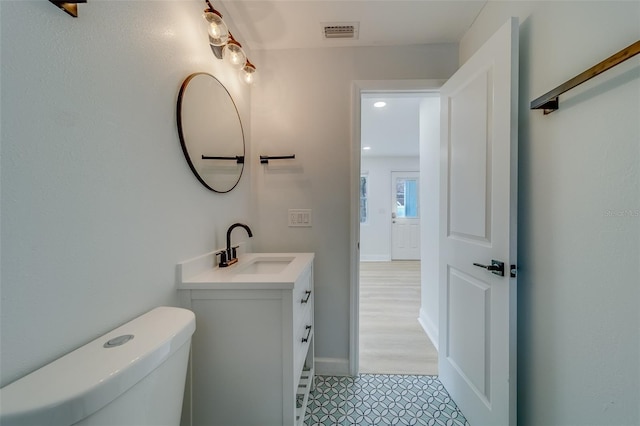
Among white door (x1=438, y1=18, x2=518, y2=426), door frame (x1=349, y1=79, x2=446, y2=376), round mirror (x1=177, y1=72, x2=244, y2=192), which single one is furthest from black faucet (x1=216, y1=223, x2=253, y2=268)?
white door (x1=438, y1=18, x2=518, y2=426)

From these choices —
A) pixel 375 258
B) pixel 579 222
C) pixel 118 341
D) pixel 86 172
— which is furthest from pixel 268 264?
pixel 375 258

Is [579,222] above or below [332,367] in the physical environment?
above

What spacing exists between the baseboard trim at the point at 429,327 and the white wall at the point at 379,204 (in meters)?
3.27

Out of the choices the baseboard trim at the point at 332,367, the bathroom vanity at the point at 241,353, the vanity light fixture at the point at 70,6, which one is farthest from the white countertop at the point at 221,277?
the baseboard trim at the point at 332,367

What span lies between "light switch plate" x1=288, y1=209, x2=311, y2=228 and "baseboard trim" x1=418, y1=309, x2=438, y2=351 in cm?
153

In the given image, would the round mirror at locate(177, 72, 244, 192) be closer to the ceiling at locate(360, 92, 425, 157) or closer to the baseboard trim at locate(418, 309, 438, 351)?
A: the ceiling at locate(360, 92, 425, 157)

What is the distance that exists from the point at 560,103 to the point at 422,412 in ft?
5.53

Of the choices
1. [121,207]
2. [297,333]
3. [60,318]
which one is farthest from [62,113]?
[297,333]

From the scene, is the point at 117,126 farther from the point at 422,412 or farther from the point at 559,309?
the point at 422,412

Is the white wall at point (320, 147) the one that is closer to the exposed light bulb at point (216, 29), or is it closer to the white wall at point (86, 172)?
the exposed light bulb at point (216, 29)

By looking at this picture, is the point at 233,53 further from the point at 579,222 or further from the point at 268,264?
the point at 579,222

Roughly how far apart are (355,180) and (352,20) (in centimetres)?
97

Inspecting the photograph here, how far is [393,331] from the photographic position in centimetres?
242

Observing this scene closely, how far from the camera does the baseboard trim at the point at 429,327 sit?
2.21 m
